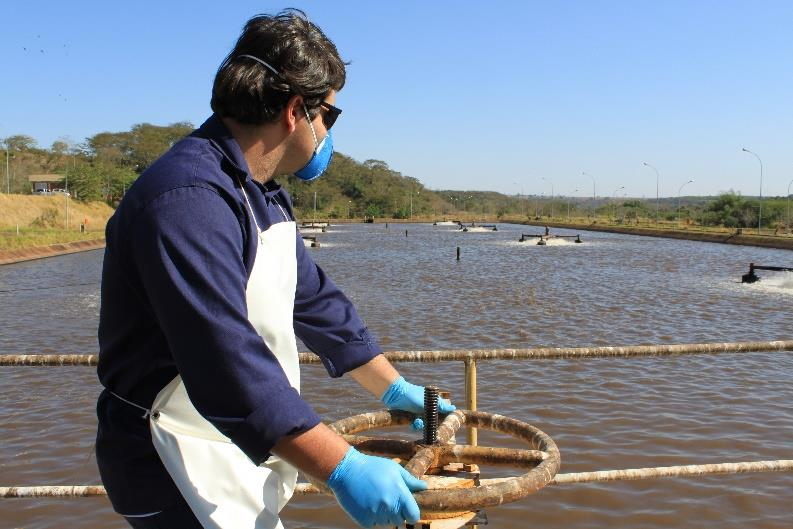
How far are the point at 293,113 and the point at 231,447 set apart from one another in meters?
0.69

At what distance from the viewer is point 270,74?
1.48 meters

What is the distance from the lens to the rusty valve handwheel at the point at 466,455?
1.63 m

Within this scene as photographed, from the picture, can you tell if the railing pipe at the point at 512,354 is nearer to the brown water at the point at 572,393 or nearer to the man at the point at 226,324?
the man at the point at 226,324

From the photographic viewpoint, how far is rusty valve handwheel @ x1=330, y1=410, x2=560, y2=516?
163cm

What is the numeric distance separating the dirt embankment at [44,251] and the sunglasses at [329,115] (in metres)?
33.1

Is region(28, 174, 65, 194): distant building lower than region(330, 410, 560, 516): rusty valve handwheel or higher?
higher

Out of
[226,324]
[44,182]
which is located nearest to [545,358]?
[226,324]

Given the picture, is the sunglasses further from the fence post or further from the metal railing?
the fence post

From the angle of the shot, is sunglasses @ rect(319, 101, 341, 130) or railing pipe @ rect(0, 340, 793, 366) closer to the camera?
sunglasses @ rect(319, 101, 341, 130)

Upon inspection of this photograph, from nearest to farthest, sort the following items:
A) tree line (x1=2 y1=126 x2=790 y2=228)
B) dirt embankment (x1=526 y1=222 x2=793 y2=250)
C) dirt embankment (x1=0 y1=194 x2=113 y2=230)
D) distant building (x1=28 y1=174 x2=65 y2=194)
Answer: dirt embankment (x1=526 y1=222 x2=793 y2=250)
dirt embankment (x1=0 y1=194 x2=113 y2=230)
tree line (x1=2 y1=126 x2=790 y2=228)
distant building (x1=28 y1=174 x2=65 y2=194)

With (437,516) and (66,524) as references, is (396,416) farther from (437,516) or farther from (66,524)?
(66,524)

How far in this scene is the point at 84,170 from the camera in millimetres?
72375

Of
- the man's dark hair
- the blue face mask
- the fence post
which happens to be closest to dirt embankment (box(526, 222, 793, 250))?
the fence post

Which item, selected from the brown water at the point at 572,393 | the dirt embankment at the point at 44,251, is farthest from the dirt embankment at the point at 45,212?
the brown water at the point at 572,393
